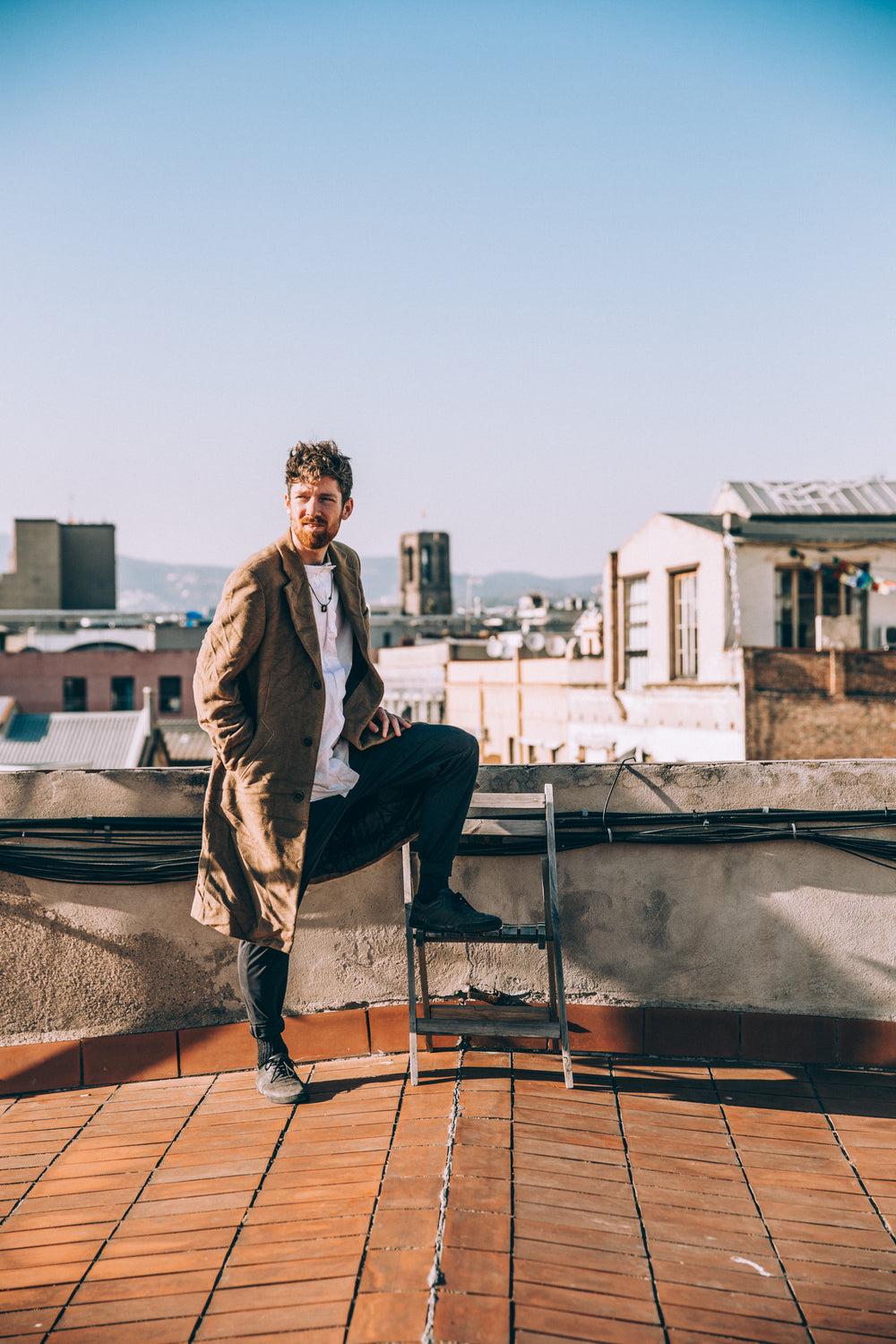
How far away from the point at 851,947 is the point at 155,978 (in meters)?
2.55

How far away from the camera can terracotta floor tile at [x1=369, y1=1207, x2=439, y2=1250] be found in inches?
104

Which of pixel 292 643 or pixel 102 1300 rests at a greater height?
pixel 292 643

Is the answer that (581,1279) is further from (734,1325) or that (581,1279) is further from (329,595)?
(329,595)

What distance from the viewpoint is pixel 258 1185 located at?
3.07 m

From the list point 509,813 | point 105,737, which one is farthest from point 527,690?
point 509,813

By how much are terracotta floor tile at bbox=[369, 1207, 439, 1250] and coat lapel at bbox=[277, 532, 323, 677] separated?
5.29ft

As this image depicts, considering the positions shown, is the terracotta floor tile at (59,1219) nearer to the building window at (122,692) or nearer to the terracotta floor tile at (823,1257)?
the terracotta floor tile at (823,1257)

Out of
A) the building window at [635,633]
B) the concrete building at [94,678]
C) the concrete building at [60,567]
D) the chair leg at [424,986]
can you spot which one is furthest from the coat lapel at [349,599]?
the concrete building at [60,567]

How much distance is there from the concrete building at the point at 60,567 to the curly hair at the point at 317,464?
73.4 meters

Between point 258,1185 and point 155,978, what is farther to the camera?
point 155,978

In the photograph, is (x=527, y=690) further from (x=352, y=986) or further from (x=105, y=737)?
(x=352, y=986)

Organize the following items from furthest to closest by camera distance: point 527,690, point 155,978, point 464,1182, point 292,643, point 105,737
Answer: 1. point 105,737
2. point 527,690
3. point 155,978
4. point 292,643
5. point 464,1182

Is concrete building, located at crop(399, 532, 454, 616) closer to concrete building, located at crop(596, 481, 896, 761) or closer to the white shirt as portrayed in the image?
concrete building, located at crop(596, 481, 896, 761)

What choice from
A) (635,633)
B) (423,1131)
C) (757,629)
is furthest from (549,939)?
(635,633)
